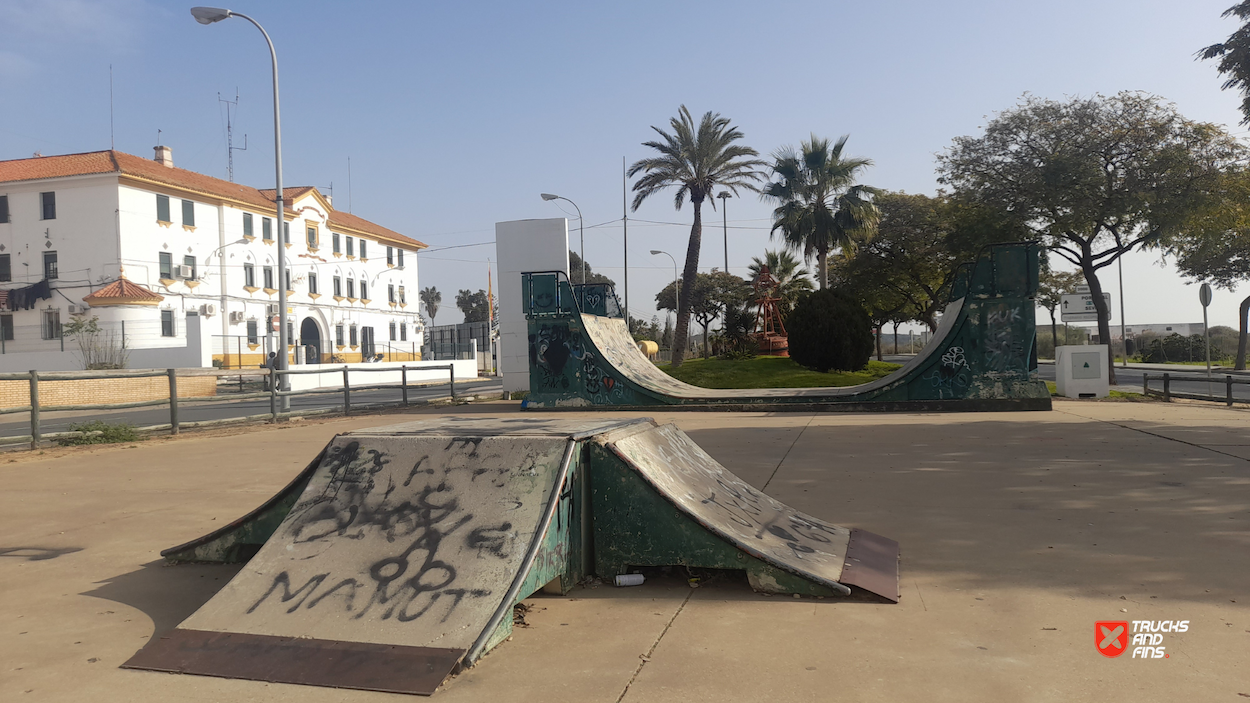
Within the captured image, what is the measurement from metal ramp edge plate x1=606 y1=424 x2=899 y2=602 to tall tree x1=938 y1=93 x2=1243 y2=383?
19.5 metres

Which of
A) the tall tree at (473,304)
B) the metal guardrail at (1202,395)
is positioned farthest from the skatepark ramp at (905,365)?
the tall tree at (473,304)

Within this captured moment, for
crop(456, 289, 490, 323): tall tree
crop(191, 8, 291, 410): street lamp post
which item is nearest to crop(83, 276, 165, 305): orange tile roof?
crop(191, 8, 291, 410): street lamp post

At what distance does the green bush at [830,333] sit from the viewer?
2717 cm

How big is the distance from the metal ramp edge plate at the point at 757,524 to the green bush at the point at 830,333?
22.8 metres

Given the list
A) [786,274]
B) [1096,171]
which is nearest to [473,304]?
[786,274]

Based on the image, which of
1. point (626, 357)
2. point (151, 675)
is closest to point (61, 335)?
point (626, 357)

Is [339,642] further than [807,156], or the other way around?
[807,156]

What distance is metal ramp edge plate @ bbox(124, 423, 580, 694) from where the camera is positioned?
301 cm

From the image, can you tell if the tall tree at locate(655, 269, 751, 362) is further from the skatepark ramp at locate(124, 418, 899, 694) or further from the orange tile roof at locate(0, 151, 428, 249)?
the skatepark ramp at locate(124, 418, 899, 694)

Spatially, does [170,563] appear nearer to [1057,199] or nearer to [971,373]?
[971,373]

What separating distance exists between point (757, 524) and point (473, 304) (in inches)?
4138

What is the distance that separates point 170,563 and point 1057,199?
24.3 meters

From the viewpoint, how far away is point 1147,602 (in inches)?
141

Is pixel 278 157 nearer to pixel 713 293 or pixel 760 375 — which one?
pixel 760 375
